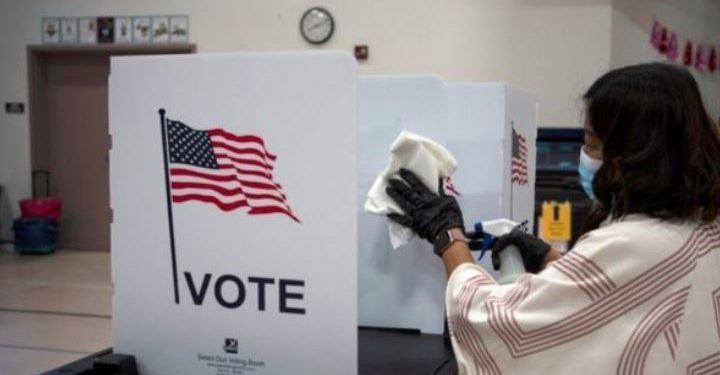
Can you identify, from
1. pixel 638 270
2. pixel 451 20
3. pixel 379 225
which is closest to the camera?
pixel 638 270

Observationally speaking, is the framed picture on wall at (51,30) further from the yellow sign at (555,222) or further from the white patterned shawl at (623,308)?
the white patterned shawl at (623,308)

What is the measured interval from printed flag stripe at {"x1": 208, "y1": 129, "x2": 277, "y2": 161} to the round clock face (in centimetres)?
442

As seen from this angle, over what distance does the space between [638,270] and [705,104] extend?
0.31 meters

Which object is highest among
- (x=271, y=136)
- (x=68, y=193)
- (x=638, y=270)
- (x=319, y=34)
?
(x=319, y=34)

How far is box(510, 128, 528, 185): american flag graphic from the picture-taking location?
149 centimetres

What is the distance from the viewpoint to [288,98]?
1.02 m

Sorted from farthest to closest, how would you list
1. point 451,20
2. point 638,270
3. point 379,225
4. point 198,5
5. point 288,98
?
point 198,5
point 451,20
point 379,225
point 288,98
point 638,270

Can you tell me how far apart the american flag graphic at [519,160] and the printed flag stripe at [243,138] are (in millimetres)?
624

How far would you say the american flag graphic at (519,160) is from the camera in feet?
4.88

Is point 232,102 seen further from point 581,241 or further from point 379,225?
point 581,241

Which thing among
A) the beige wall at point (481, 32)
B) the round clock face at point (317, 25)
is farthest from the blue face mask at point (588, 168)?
the round clock face at point (317, 25)

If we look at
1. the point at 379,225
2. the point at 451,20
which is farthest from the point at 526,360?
the point at 451,20

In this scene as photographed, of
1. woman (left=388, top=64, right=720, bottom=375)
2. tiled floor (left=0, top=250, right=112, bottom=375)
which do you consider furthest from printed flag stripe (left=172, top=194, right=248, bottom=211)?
tiled floor (left=0, top=250, right=112, bottom=375)

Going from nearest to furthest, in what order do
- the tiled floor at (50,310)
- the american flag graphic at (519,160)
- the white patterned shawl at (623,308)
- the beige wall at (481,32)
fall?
the white patterned shawl at (623,308) < the american flag graphic at (519,160) < the tiled floor at (50,310) < the beige wall at (481,32)
